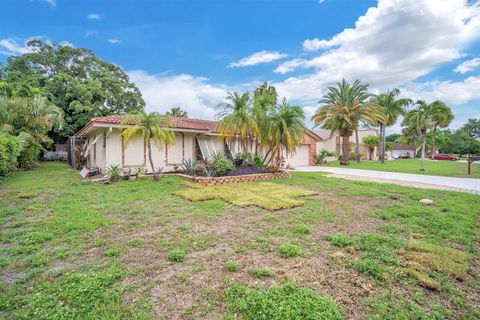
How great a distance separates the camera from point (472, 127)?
6119cm

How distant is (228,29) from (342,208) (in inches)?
509

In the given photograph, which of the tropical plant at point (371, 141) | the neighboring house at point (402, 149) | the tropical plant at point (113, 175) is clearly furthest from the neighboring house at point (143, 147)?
the neighboring house at point (402, 149)

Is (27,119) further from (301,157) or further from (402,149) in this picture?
(402,149)

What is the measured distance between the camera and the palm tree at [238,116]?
12367mm

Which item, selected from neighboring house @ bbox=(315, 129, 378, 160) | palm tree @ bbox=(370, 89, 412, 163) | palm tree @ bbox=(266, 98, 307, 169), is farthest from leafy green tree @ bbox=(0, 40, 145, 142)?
palm tree @ bbox=(370, 89, 412, 163)

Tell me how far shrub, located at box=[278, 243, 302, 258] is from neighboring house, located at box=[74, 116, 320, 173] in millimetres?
10488

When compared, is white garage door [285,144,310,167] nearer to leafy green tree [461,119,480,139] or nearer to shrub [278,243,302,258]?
shrub [278,243,302,258]

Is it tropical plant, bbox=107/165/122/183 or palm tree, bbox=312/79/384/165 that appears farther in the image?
palm tree, bbox=312/79/384/165

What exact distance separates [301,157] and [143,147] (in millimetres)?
15163

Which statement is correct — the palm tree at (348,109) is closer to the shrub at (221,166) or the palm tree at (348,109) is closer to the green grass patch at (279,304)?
the shrub at (221,166)

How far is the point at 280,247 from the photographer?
13.2ft

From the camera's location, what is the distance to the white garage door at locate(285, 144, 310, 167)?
21925mm

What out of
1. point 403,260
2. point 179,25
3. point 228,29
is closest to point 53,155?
point 179,25

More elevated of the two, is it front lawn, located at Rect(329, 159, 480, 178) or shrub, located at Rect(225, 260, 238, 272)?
front lawn, located at Rect(329, 159, 480, 178)
